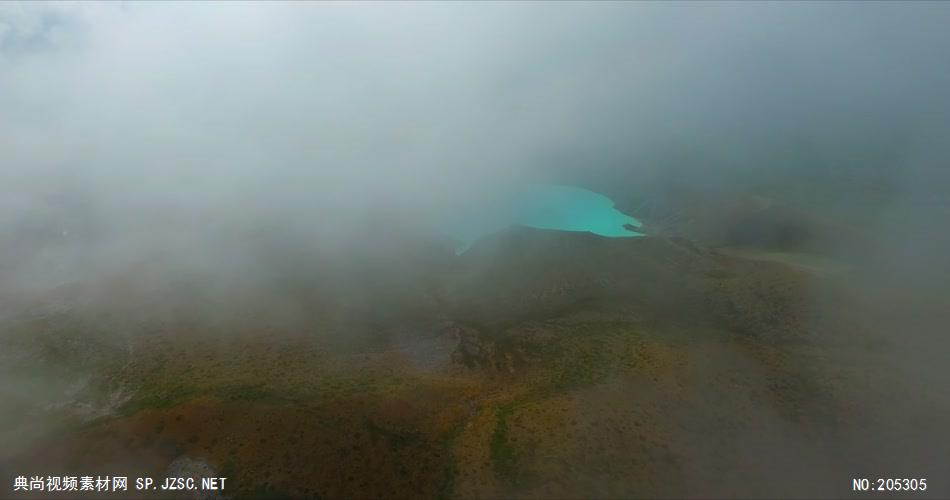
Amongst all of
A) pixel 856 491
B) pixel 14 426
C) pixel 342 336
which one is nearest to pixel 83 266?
pixel 14 426

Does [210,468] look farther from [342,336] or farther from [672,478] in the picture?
[672,478]

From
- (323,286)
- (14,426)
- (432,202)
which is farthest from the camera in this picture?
(432,202)

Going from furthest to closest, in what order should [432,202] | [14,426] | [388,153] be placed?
1. [388,153]
2. [432,202]
3. [14,426]

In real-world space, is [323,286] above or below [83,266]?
below

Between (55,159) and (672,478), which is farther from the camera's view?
(55,159)

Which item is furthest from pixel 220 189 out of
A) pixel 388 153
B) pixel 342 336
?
pixel 342 336

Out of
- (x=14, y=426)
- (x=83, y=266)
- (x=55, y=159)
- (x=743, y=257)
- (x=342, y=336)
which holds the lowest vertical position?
(x=14, y=426)
